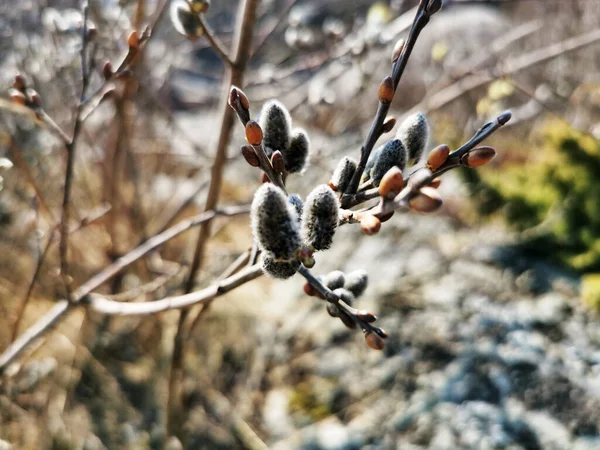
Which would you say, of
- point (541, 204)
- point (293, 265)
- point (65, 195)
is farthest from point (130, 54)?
point (541, 204)

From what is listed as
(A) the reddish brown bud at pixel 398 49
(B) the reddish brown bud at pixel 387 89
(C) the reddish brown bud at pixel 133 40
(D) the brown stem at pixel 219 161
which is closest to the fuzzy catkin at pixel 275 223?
(B) the reddish brown bud at pixel 387 89

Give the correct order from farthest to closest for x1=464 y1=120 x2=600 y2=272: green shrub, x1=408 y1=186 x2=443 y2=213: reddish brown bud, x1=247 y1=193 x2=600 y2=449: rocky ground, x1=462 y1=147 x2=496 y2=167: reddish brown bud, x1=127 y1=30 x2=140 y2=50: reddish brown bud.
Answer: x1=464 y1=120 x2=600 y2=272: green shrub → x1=247 y1=193 x2=600 y2=449: rocky ground → x1=127 y1=30 x2=140 y2=50: reddish brown bud → x1=462 y1=147 x2=496 y2=167: reddish brown bud → x1=408 y1=186 x2=443 y2=213: reddish brown bud

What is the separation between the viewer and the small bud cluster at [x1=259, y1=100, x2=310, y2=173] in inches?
33.4

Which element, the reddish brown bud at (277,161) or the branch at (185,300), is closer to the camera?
the reddish brown bud at (277,161)

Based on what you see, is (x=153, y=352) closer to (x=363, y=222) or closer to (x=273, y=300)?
(x=273, y=300)

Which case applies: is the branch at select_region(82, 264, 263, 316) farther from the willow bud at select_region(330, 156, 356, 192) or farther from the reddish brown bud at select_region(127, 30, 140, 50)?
the reddish brown bud at select_region(127, 30, 140, 50)

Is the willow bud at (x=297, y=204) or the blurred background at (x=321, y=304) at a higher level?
the blurred background at (x=321, y=304)

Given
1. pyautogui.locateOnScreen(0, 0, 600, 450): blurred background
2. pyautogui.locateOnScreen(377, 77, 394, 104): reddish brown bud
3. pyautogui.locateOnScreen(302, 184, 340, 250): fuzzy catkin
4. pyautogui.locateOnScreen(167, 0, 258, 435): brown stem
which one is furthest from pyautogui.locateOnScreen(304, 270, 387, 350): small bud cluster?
pyautogui.locateOnScreen(0, 0, 600, 450): blurred background

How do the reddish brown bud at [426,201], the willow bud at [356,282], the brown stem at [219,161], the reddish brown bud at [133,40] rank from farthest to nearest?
the brown stem at [219,161], the reddish brown bud at [133,40], the willow bud at [356,282], the reddish brown bud at [426,201]

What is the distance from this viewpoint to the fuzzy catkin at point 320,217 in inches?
26.8

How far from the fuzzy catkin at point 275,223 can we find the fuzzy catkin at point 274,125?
0.23m

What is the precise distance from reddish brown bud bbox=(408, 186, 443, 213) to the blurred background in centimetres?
118

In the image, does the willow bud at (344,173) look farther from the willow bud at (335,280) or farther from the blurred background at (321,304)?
the blurred background at (321,304)

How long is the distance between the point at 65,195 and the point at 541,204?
2.66m
